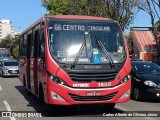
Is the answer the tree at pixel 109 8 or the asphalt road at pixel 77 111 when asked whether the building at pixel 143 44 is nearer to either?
the tree at pixel 109 8

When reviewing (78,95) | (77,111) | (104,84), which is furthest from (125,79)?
(77,111)

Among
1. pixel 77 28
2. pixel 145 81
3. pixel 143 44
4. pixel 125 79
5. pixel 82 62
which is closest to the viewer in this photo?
pixel 82 62

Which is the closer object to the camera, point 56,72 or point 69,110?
point 56,72

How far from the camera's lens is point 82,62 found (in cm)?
1016

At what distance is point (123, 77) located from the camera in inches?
408

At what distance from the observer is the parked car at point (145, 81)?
13766 mm

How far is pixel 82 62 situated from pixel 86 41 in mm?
658

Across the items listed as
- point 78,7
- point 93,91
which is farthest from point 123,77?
point 78,7

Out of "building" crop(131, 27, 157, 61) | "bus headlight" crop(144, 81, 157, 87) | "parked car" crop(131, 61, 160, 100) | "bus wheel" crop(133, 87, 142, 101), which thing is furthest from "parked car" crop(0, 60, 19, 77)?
"building" crop(131, 27, 157, 61)

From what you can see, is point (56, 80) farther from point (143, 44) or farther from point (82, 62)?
point (143, 44)

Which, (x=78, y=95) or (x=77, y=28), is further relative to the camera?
(x=77, y=28)

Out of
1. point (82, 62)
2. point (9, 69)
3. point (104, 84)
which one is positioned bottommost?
point (9, 69)

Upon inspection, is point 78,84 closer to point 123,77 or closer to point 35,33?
point 123,77

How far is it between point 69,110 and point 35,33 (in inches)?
116
